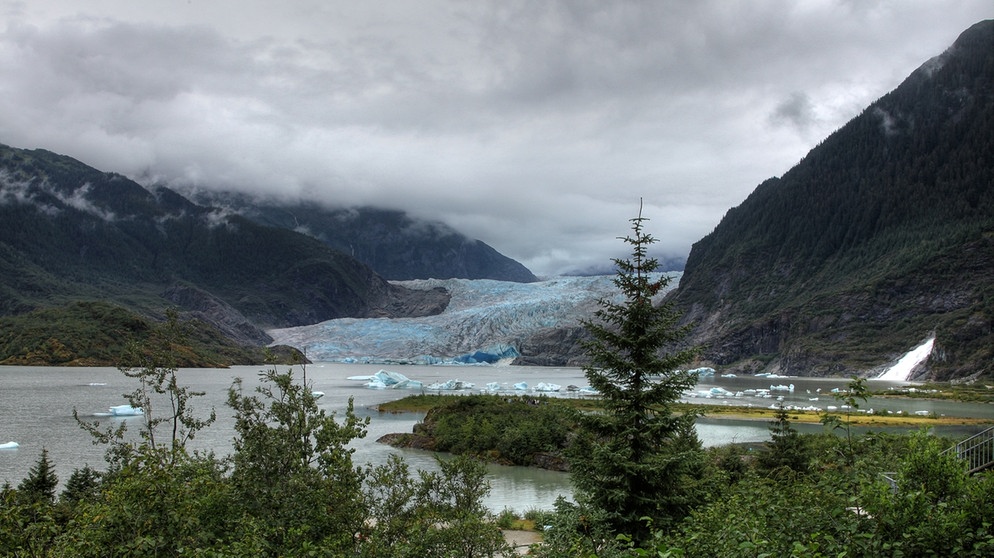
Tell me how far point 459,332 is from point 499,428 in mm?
124035

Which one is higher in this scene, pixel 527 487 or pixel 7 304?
pixel 7 304

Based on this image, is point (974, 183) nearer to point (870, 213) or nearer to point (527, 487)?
point (870, 213)

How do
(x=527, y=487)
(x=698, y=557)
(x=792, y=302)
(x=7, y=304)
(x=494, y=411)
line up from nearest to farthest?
(x=698, y=557) → (x=527, y=487) → (x=494, y=411) → (x=792, y=302) → (x=7, y=304)

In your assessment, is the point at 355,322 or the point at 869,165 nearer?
the point at 355,322

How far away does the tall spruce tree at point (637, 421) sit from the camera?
13.0 meters

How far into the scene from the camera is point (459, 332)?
165m

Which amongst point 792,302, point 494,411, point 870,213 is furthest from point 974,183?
point 494,411

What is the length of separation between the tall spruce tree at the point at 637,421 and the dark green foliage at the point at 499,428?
19130 millimetres

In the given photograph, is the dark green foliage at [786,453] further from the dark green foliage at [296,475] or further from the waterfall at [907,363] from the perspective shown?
the waterfall at [907,363]

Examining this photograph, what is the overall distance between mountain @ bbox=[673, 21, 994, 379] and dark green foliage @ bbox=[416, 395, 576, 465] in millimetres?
92574

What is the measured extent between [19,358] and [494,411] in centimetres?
11100

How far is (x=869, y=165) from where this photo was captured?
642 ft

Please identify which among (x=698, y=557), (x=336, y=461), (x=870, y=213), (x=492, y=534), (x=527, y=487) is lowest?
(x=527, y=487)

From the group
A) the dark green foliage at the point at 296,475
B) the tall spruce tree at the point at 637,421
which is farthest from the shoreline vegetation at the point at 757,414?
the dark green foliage at the point at 296,475
